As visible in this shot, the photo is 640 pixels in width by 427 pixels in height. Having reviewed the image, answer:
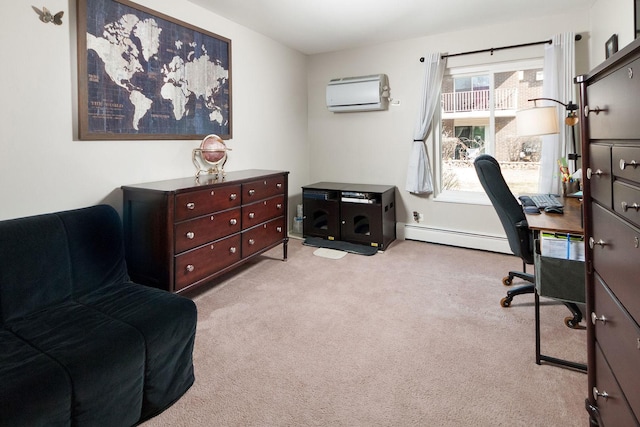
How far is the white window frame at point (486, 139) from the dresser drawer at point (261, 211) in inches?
78.8

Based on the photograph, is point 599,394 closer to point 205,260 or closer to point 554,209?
point 554,209

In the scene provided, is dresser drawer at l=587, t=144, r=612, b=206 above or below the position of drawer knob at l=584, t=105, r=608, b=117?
below

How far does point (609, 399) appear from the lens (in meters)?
1.22

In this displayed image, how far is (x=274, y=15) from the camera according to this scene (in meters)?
3.60

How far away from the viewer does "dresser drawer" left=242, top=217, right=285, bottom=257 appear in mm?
3320

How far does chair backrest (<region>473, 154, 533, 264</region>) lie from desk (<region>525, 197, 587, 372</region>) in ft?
0.28

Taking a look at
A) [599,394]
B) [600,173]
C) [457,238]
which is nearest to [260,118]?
[457,238]

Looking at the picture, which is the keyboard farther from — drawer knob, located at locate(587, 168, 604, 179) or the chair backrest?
drawer knob, located at locate(587, 168, 604, 179)

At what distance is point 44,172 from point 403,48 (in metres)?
3.90

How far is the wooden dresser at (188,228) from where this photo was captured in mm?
2537

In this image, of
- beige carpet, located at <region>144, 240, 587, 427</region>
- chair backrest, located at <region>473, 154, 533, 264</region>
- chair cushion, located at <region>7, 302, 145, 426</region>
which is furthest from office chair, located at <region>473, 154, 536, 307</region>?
chair cushion, located at <region>7, 302, 145, 426</region>

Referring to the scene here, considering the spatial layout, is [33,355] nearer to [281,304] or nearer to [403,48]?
[281,304]

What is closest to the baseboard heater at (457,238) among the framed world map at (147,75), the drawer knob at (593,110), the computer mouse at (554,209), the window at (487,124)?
the window at (487,124)

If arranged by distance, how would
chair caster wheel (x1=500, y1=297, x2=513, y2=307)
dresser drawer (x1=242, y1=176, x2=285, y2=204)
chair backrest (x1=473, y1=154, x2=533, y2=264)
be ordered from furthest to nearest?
1. dresser drawer (x1=242, y1=176, x2=285, y2=204)
2. chair caster wheel (x1=500, y1=297, x2=513, y2=307)
3. chair backrest (x1=473, y1=154, x2=533, y2=264)
